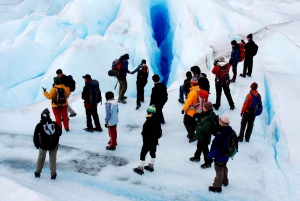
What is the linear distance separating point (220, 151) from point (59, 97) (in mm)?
3961

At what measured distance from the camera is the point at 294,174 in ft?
19.3

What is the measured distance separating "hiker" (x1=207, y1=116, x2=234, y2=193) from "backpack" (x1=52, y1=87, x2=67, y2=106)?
3.76 m

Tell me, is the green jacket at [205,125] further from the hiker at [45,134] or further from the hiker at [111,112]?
the hiker at [45,134]

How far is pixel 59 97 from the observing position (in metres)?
6.66

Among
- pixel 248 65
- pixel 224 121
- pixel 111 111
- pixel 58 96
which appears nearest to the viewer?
pixel 224 121

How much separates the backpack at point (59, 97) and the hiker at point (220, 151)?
12.3ft

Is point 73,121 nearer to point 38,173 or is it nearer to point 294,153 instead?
point 38,173

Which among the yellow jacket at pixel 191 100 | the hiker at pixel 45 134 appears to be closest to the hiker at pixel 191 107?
the yellow jacket at pixel 191 100

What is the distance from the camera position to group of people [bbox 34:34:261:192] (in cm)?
471

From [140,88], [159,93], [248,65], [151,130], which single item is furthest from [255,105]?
[248,65]

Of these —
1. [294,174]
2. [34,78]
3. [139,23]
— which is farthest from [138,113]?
[139,23]

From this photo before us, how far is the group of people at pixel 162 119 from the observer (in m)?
4.71

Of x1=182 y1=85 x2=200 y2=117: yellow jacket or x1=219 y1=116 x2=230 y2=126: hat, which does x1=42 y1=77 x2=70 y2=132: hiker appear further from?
x1=219 y1=116 x2=230 y2=126: hat

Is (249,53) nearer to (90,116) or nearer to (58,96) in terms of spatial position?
(90,116)
